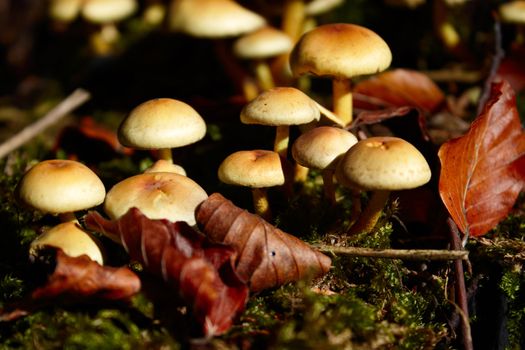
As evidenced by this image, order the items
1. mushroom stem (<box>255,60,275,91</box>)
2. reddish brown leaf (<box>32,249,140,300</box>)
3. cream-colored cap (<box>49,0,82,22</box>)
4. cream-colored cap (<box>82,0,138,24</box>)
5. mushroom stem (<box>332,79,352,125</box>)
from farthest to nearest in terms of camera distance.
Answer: cream-colored cap (<box>49,0,82,22</box>) → cream-colored cap (<box>82,0,138,24</box>) → mushroom stem (<box>255,60,275,91</box>) → mushroom stem (<box>332,79,352,125</box>) → reddish brown leaf (<box>32,249,140,300</box>)

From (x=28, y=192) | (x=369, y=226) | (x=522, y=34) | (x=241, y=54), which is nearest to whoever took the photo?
(x=28, y=192)

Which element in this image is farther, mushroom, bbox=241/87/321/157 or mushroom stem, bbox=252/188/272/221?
mushroom stem, bbox=252/188/272/221

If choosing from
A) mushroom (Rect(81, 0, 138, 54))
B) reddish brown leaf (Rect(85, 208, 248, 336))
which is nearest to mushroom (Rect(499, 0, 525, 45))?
reddish brown leaf (Rect(85, 208, 248, 336))

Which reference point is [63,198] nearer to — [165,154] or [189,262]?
[189,262]

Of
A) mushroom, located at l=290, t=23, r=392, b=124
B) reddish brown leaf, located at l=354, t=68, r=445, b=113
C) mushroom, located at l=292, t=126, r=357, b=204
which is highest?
mushroom, located at l=290, t=23, r=392, b=124

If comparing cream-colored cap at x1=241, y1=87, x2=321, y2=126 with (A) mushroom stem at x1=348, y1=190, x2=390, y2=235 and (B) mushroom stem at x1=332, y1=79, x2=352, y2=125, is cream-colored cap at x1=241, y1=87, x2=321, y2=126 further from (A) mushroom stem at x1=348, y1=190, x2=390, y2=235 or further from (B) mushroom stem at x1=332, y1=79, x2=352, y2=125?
(B) mushroom stem at x1=332, y1=79, x2=352, y2=125

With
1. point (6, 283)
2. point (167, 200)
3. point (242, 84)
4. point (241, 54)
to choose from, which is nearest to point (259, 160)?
point (167, 200)

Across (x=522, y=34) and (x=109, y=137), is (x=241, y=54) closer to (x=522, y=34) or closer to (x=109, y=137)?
(x=109, y=137)
